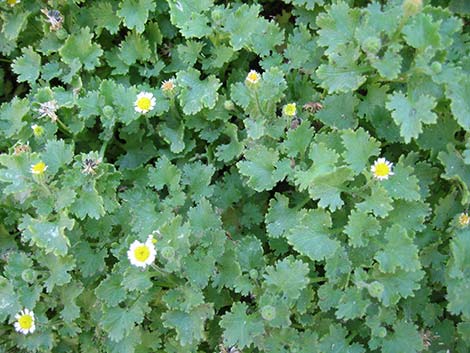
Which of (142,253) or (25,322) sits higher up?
(142,253)

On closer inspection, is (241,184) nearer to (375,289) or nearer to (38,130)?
(375,289)

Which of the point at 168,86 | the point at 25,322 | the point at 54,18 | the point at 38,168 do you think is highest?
the point at 54,18

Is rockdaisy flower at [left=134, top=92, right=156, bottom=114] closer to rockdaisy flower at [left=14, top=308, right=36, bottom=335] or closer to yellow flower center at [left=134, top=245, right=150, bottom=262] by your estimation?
yellow flower center at [left=134, top=245, right=150, bottom=262]

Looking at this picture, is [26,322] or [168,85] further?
[168,85]

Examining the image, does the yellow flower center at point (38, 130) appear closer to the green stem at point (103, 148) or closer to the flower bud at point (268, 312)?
the green stem at point (103, 148)

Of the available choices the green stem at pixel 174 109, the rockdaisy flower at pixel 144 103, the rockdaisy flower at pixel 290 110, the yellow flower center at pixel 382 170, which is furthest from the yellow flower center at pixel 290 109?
the rockdaisy flower at pixel 144 103

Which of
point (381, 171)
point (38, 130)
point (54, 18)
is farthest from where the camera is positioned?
point (54, 18)

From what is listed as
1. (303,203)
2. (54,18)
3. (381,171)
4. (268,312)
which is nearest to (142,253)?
(268,312)

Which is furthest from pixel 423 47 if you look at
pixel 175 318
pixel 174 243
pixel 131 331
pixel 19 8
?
pixel 19 8

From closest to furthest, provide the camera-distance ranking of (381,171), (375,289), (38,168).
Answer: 1. (375,289)
2. (381,171)
3. (38,168)

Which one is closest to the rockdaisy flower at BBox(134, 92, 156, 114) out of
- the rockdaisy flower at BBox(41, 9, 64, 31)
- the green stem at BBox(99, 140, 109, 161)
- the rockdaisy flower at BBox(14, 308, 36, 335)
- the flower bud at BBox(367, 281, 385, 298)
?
the green stem at BBox(99, 140, 109, 161)
